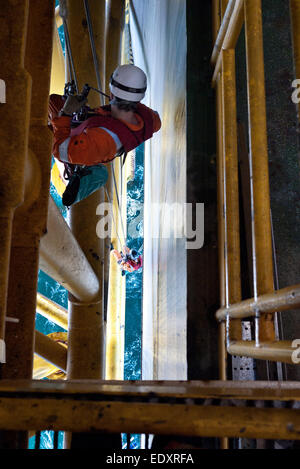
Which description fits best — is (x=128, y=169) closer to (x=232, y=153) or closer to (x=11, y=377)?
(x=232, y=153)

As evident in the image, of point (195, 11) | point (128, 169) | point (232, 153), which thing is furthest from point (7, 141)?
point (128, 169)

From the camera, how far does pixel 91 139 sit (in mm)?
3283

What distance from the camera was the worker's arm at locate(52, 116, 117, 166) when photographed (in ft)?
10.7

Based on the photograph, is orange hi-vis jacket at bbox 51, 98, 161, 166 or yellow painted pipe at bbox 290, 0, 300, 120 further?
orange hi-vis jacket at bbox 51, 98, 161, 166

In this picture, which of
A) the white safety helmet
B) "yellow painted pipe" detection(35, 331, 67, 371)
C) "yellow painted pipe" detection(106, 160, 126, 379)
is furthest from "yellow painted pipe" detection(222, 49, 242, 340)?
"yellow painted pipe" detection(106, 160, 126, 379)

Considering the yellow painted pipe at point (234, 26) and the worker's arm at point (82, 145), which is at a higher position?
the yellow painted pipe at point (234, 26)

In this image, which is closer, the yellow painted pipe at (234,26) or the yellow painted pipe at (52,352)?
the yellow painted pipe at (234,26)

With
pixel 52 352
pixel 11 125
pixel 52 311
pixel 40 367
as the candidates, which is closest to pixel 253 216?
pixel 11 125

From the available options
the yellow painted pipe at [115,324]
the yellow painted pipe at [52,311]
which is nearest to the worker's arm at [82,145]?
the yellow painted pipe at [52,311]

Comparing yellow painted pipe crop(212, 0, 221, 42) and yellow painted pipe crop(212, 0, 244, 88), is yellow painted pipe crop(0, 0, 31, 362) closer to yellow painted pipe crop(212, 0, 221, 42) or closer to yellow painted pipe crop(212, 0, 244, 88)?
yellow painted pipe crop(212, 0, 244, 88)

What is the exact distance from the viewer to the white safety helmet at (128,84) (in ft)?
12.0

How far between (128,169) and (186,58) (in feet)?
26.5

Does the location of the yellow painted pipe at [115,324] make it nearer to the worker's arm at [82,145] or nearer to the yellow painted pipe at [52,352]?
the yellow painted pipe at [52,352]

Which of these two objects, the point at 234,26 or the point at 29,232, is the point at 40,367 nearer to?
the point at 29,232
